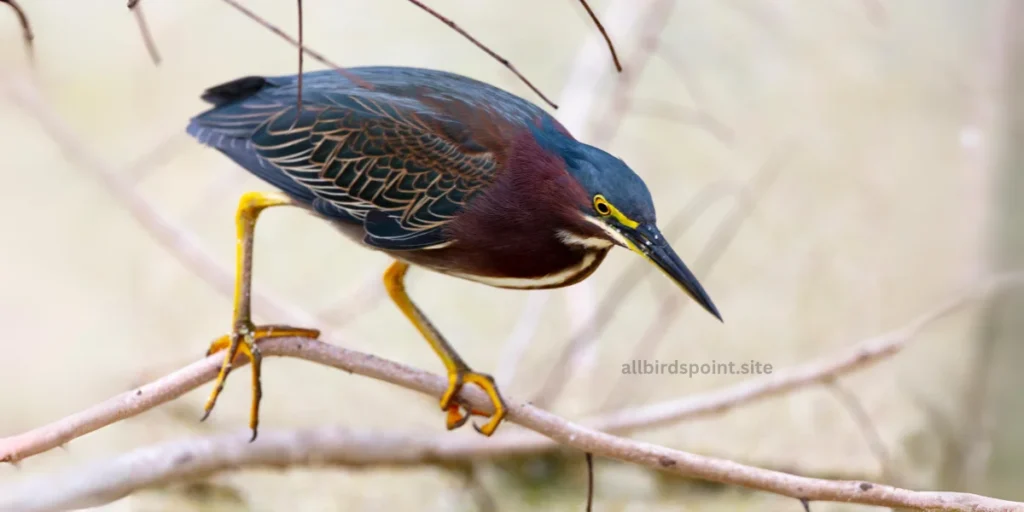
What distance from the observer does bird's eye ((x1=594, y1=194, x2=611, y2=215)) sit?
2.38 ft

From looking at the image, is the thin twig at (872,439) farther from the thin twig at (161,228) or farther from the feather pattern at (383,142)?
the thin twig at (161,228)

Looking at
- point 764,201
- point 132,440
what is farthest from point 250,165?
point 764,201

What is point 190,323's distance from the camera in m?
2.06

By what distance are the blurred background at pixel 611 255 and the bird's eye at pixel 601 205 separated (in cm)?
94

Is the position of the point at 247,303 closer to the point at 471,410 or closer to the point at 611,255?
the point at 471,410

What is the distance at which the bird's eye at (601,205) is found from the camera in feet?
2.38

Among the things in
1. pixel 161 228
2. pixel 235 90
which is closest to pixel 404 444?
pixel 161 228

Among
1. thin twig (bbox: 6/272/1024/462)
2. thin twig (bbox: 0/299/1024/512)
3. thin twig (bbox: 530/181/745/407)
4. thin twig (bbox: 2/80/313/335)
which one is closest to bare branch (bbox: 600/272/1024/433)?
thin twig (bbox: 6/272/1024/462)

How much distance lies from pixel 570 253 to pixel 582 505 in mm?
991

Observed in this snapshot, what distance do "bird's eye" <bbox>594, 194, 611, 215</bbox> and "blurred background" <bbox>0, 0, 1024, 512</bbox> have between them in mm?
935

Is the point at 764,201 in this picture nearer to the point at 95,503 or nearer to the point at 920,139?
the point at 920,139

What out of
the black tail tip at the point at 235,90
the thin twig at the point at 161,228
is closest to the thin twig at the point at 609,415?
the black tail tip at the point at 235,90

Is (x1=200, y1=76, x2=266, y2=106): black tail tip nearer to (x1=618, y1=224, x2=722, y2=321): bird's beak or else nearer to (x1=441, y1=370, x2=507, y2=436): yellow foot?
(x1=441, y1=370, x2=507, y2=436): yellow foot

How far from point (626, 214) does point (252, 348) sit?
0.46 meters
